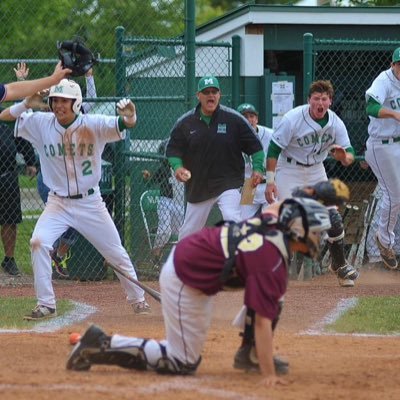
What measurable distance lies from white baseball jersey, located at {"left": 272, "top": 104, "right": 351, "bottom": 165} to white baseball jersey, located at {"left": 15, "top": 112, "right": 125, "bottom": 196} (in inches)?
83.1

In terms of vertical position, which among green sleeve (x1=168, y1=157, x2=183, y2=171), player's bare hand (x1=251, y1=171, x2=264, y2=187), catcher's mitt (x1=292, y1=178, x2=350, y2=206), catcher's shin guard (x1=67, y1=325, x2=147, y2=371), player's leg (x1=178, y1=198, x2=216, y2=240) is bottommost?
catcher's shin guard (x1=67, y1=325, x2=147, y2=371)

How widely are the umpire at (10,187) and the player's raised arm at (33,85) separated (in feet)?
11.6

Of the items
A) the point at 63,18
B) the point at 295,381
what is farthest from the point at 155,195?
the point at 295,381

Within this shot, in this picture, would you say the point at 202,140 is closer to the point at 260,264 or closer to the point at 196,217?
the point at 196,217

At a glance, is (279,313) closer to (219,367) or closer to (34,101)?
(219,367)

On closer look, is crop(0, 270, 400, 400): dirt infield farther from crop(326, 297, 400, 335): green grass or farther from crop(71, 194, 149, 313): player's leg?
crop(71, 194, 149, 313): player's leg

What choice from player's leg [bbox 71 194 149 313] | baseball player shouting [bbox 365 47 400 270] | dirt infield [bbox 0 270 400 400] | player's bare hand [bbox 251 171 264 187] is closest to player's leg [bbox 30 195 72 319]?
player's leg [bbox 71 194 149 313]

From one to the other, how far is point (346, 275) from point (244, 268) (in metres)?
5.38

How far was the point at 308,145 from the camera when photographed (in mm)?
10828

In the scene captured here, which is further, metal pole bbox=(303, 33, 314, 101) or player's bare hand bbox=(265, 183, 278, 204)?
metal pole bbox=(303, 33, 314, 101)

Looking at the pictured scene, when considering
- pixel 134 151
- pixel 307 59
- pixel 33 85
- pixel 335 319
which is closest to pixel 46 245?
pixel 33 85

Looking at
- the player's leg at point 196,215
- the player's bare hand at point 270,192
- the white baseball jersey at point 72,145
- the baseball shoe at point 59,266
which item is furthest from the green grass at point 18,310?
the player's bare hand at point 270,192

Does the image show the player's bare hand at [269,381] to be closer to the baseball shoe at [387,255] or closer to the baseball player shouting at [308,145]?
the baseball player shouting at [308,145]

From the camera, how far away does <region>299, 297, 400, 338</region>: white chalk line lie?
8.55m
